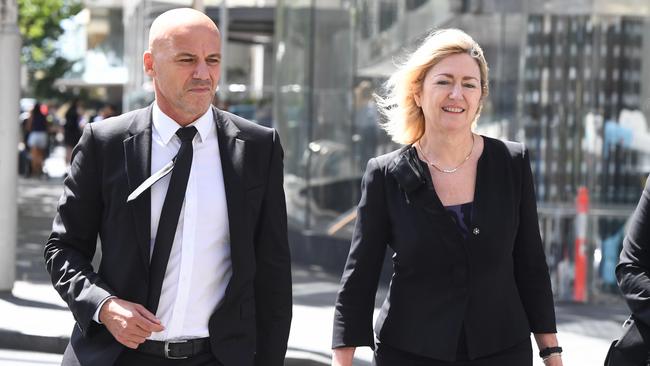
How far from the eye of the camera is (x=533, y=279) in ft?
14.3

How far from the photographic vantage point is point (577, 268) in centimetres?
1328

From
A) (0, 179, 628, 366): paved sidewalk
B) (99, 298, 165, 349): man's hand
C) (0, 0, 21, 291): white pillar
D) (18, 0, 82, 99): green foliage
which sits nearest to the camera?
(99, 298, 165, 349): man's hand

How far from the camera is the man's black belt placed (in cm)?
378

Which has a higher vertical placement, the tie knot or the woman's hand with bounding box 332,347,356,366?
the tie knot

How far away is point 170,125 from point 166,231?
1.12 feet

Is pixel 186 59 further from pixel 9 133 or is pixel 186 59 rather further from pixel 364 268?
pixel 9 133

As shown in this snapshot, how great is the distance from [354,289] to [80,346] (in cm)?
103

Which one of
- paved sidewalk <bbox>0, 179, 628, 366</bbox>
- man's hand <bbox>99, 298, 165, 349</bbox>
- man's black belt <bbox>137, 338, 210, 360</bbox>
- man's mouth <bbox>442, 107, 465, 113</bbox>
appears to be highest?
man's mouth <bbox>442, 107, 465, 113</bbox>

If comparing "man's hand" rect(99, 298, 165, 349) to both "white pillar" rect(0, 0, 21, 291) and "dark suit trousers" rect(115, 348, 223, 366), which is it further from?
"white pillar" rect(0, 0, 21, 291)

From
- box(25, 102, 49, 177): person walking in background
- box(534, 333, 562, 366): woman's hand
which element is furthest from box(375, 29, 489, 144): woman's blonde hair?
box(25, 102, 49, 177): person walking in background

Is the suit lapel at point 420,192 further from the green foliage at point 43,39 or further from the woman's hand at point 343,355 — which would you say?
the green foliage at point 43,39

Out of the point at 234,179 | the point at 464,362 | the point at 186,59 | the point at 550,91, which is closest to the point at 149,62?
the point at 186,59

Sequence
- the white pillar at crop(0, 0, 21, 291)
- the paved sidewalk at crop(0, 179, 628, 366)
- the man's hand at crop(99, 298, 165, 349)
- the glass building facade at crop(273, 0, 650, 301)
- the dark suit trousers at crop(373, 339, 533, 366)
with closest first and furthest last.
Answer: the man's hand at crop(99, 298, 165, 349) < the dark suit trousers at crop(373, 339, 533, 366) < the paved sidewalk at crop(0, 179, 628, 366) < the white pillar at crop(0, 0, 21, 291) < the glass building facade at crop(273, 0, 650, 301)

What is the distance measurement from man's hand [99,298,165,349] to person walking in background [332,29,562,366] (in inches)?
36.9
